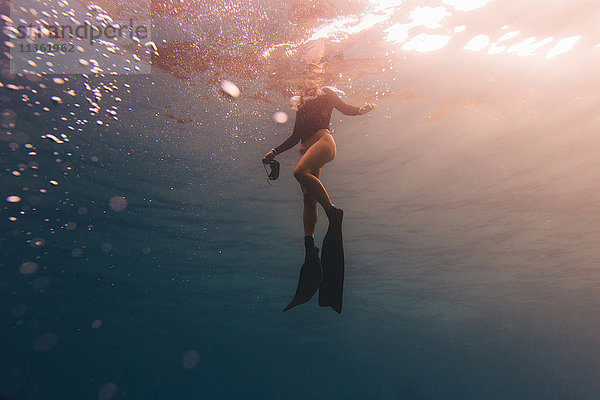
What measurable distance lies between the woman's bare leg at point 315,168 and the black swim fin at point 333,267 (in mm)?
273

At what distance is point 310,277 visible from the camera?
4145 mm

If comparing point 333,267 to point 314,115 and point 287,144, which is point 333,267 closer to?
point 287,144

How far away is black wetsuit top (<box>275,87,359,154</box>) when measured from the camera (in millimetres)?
4977

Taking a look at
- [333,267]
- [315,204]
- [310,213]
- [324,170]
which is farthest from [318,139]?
[324,170]

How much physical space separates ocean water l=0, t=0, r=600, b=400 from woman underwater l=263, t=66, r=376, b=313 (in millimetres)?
3421

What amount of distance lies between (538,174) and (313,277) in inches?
521

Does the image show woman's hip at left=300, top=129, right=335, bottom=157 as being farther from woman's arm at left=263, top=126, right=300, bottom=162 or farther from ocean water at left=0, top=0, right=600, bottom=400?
ocean water at left=0, top=0, right=600, bottom=400

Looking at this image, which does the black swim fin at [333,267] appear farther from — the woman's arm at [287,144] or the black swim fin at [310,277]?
the woman's arm at [287,144]

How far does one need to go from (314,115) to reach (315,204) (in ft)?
4.98

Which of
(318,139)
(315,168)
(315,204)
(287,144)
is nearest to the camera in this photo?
(315,168)

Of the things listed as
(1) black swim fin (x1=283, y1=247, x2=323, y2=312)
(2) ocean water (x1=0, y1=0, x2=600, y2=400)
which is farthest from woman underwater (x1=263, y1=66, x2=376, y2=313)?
(2) ocean water (x1=0, y1=0, x2=600, y2=400)

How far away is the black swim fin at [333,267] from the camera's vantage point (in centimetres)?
406

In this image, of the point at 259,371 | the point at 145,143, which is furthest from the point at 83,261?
the point at 259,371

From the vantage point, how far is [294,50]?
7922mm
